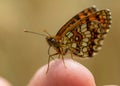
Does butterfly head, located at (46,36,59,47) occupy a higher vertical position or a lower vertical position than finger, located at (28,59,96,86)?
higher

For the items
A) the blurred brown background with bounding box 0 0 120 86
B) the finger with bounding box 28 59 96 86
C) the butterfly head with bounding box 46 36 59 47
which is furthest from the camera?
the blurred brown background with bounding box 0 0 120 86

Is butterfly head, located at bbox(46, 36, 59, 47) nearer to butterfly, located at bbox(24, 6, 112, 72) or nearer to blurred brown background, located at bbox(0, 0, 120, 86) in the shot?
butterfly, located at bbox(24, 6, 112, 72)

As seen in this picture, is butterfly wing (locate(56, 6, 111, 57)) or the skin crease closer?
the skin crease

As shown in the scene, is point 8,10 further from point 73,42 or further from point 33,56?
point 73,42

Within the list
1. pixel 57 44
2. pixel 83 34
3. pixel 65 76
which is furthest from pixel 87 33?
pixel 65 76

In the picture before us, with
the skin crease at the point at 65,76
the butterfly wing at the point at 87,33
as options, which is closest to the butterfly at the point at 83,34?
the butterfly wing at the point at 87,33

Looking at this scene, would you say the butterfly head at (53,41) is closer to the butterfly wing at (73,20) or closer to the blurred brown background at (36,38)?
the butterfly wing at (73,20)

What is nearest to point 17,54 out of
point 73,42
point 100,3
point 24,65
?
point 24,65

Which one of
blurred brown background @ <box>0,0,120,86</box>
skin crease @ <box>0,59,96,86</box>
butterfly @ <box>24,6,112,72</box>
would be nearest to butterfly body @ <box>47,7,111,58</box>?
butterfly @ <box>24,6,112,72</box>
